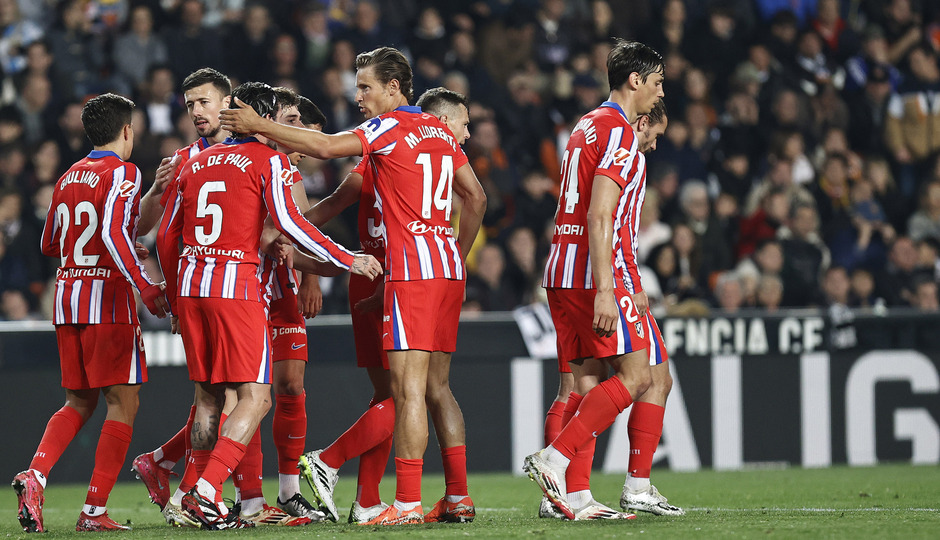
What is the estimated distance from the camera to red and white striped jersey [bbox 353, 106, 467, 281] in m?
5.35

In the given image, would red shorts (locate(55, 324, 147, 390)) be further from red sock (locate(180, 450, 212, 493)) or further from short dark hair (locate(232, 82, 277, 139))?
short dark hair (locate(232, 82, 277, 139))

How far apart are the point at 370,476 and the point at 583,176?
1760 mm

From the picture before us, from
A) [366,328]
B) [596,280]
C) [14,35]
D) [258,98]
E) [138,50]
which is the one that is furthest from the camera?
[14,35]

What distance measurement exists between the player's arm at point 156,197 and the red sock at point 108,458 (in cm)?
102

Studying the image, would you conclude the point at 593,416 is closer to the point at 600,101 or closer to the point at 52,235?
the point at 52,235

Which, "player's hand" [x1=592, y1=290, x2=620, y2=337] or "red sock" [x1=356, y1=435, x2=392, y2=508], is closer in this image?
"player's hand" [x1=592, y1=290, x2=620, y2=337]

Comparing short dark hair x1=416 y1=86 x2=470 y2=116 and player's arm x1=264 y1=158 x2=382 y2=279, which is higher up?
short dark hair x1=416 y1=86 x2=470 y2=116

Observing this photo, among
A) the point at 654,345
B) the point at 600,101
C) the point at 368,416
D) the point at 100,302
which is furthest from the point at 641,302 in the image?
the point at 600,101

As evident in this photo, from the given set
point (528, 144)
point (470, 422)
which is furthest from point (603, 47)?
point (470, 422)

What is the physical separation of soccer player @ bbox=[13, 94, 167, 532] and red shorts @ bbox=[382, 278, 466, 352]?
1190mm

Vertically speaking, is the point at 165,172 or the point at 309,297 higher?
the point at 165,172

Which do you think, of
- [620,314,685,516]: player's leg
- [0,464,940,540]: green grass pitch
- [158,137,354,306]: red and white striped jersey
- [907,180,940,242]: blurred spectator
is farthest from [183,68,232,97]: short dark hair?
[907,180,940,242]: blurred spectator

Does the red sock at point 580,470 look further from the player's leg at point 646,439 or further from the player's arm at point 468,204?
the player's arm at point 468,204

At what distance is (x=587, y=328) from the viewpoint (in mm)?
5434
